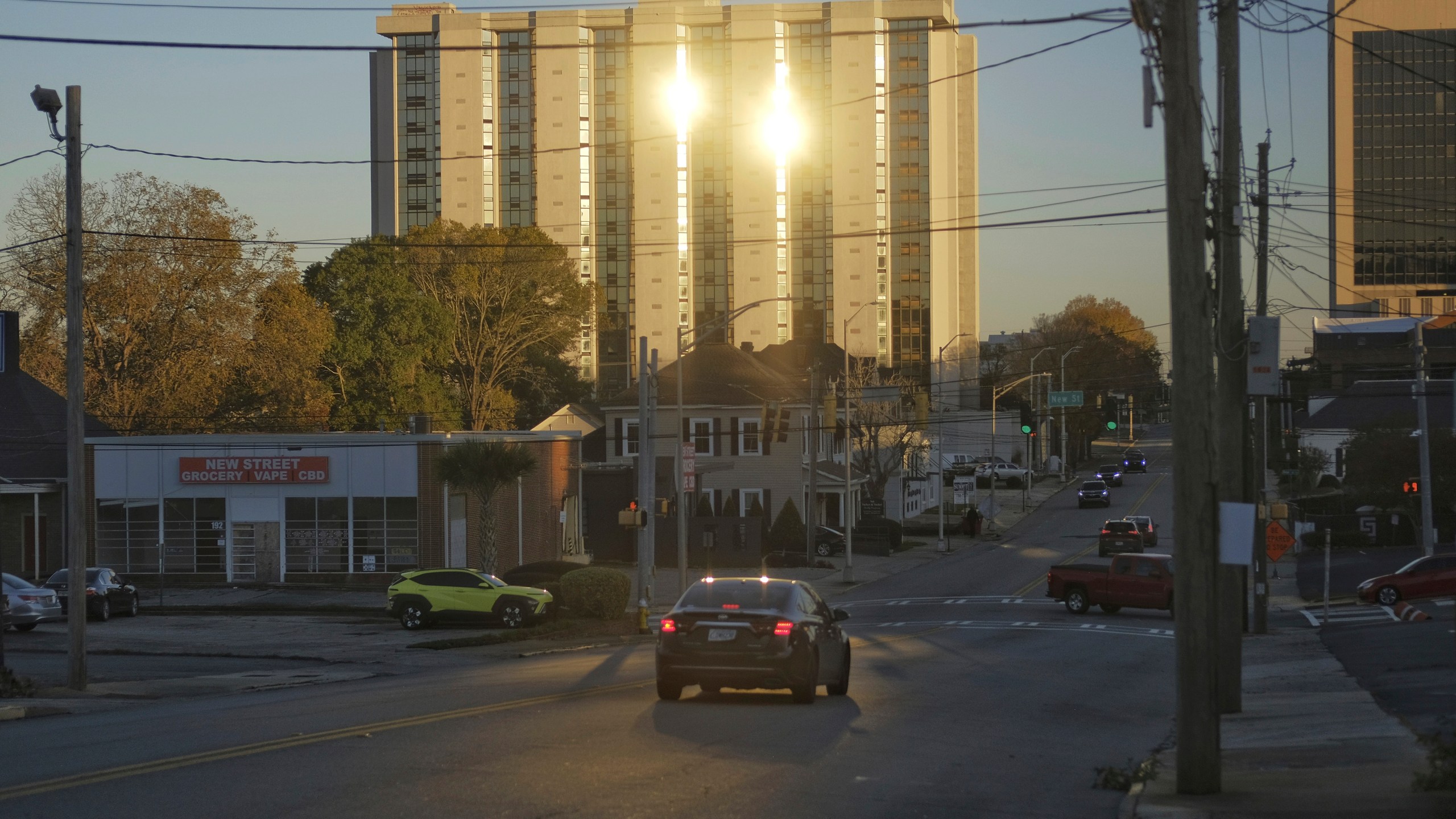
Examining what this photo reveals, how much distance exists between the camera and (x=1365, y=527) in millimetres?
58938

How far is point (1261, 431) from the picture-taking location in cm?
2933

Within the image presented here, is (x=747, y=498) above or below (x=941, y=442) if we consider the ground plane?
below

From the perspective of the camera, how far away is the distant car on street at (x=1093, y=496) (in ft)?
260

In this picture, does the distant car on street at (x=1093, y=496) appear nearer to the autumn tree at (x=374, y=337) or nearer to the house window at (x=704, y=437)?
the house window at (x=704, y=437)

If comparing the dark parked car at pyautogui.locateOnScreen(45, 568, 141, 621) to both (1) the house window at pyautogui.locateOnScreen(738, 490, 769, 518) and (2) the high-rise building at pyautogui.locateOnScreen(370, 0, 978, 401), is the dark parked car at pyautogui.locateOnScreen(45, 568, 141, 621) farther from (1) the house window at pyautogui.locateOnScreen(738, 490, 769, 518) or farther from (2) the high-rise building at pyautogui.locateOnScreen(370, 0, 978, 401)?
(2) the high-rise building at pyautogui.locateOnScreen(370, 0, 978, 401)

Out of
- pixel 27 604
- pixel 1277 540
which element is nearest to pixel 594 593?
pixel 27 604

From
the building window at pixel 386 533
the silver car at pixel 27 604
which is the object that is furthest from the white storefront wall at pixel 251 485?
the silver car at pixel 27 604

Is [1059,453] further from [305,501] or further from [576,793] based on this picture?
[576,793]

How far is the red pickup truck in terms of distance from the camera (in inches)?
1398

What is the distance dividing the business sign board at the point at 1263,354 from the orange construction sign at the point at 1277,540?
54.1ft

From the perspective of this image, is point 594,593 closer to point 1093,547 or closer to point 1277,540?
point 1277,540

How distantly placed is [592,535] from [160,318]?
2036 cm

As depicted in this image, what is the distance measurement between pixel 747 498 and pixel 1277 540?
32760 millimetres

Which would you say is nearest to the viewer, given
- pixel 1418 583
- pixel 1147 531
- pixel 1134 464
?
pixel 1418 583
